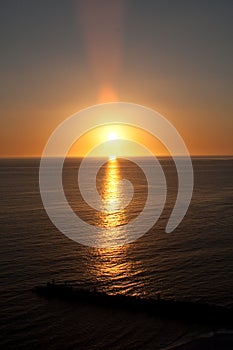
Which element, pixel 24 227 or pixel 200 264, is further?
pixel 24 227

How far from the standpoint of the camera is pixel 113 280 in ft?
156

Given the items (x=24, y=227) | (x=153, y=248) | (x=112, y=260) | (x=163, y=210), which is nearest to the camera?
(x=112, y=260)

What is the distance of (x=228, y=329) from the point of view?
34000mm

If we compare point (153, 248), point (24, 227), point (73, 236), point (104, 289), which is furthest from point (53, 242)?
point (104, 289)

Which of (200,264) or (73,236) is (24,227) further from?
(200,264)

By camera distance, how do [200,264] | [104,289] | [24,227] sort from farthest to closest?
[24,227]
[200,264]
[104,289]

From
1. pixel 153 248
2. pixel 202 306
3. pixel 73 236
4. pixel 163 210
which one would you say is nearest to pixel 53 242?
pixel 73 236

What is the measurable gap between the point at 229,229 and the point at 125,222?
27.9m

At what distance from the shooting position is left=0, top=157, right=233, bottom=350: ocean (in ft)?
108

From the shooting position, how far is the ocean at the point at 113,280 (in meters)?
33.0

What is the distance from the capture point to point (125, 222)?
9156 centimetres

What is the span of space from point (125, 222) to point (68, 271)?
42.0m

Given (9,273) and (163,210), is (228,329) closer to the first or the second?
(9,273)

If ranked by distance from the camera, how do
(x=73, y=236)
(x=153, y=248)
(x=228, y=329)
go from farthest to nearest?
(x=73, y=236), (x=153, y=248), (x=228, y=329)
